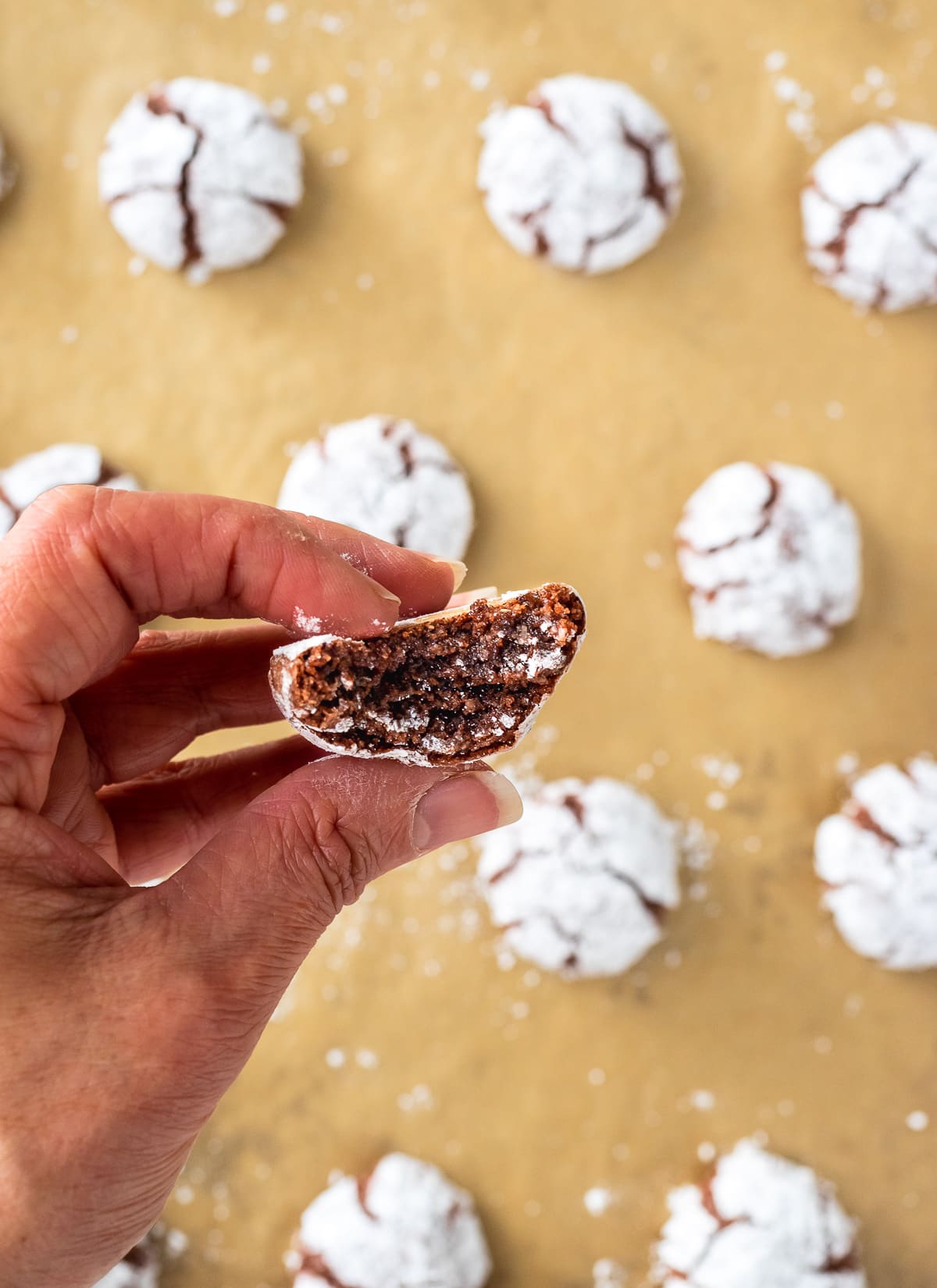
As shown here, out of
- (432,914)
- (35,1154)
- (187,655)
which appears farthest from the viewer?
(432,914)

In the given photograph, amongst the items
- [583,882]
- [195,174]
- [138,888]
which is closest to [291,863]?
[138,888]

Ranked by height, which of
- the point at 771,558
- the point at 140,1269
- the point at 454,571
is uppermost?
the point at 454,571

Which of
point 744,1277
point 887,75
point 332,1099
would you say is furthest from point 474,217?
point 744,1277

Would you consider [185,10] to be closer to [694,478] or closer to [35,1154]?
[694,478]

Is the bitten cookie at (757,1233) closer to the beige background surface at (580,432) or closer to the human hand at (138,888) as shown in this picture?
the beige background surface at (580,432)

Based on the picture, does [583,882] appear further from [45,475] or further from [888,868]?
[45,475]

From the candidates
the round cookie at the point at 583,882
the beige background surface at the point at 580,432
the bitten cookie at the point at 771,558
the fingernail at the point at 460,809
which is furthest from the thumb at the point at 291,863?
the bitten cookie at the point at 771,558
